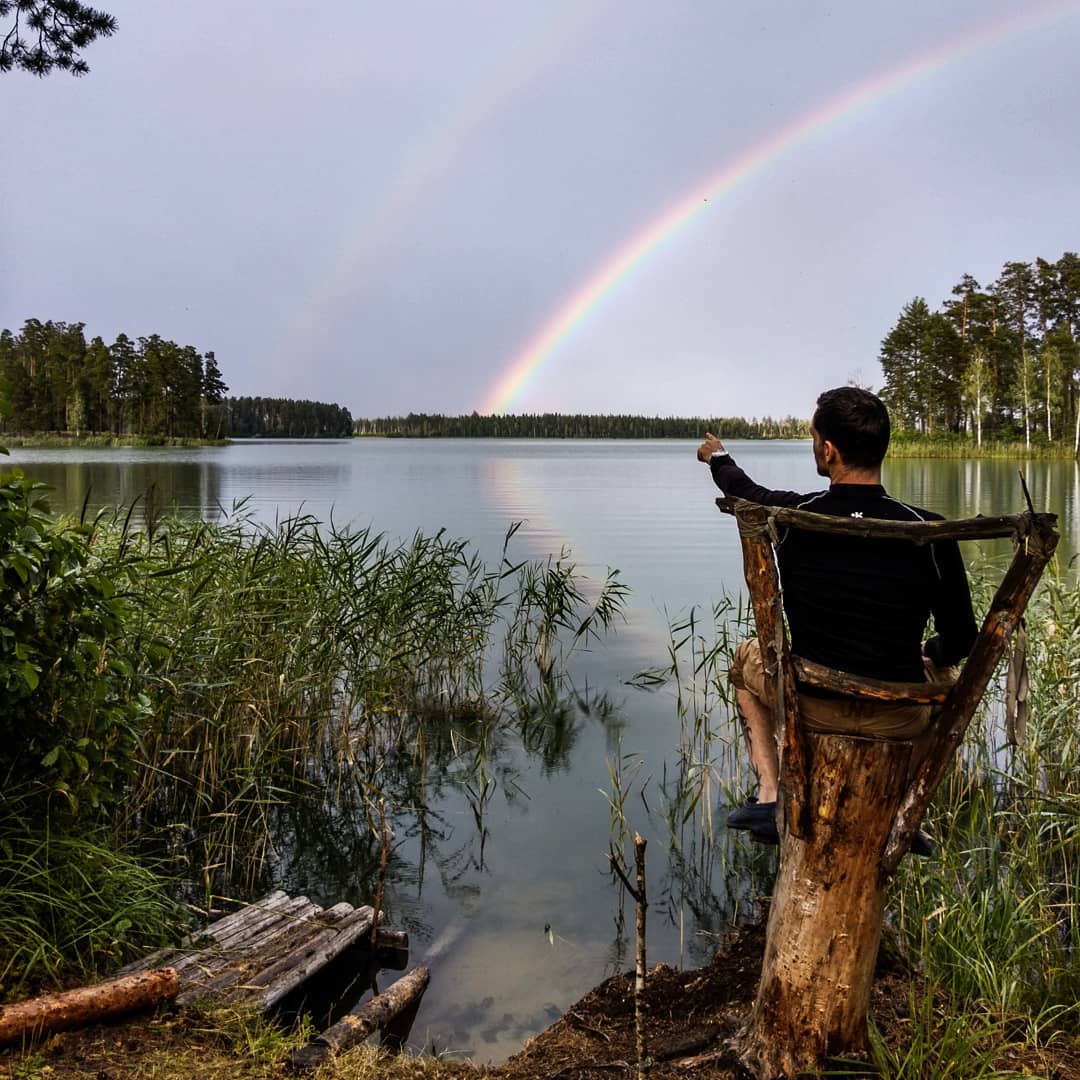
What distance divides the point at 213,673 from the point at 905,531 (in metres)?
5.44

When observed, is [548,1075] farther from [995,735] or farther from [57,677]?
[995,735]

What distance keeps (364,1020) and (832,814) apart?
2509mm

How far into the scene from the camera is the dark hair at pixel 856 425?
10.5 ft

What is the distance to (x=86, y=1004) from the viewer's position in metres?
3.72

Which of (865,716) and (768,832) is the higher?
(865,716)

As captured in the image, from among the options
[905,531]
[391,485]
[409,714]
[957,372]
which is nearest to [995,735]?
[409,714]

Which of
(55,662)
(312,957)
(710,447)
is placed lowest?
(312,957)

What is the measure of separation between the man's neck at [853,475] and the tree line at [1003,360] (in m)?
66.7

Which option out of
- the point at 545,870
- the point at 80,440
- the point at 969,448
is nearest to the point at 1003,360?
the point at 969,448

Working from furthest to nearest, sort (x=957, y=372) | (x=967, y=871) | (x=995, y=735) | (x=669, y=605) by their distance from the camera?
(x=957, y=372) → (x=669, y=605) → (x=995, y=735) → (x=967, y=871)

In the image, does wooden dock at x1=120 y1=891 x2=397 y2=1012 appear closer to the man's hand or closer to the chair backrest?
the chair backrest

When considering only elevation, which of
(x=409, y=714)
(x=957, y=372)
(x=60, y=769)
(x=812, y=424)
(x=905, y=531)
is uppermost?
(x=957, y=372)

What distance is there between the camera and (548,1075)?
3.67 meters

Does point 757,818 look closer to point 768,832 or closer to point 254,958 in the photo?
point 768,832
